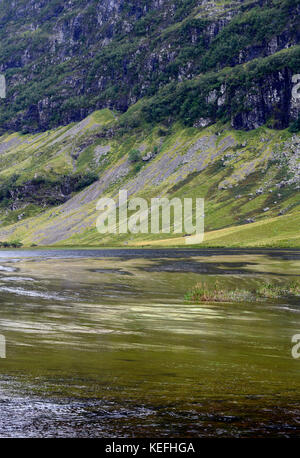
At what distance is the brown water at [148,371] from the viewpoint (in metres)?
9.99

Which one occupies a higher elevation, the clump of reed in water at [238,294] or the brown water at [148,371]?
the brown water at [148,371]

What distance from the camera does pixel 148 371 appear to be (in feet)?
48.2

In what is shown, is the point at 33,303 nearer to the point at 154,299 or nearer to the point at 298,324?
the point at 154,299

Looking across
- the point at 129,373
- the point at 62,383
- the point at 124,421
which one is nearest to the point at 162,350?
the point at 129,373

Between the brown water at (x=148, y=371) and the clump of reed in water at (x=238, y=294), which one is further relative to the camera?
the clump of reed in water at (x=238, y=294)

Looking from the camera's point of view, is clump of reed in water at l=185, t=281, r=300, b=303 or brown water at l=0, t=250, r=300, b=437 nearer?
brown water at l=0, t=250, r=300, b=437

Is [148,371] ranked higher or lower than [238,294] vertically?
higher

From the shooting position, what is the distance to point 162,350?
18.1m

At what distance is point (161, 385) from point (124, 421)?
3.17m

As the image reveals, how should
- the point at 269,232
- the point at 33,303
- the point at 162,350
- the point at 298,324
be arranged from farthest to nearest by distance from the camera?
the point at 269,232, the point at 33,303, the point at 298,324, the point at 162,350

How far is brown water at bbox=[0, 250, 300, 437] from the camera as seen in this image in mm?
9992

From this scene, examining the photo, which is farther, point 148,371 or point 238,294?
point 238,294

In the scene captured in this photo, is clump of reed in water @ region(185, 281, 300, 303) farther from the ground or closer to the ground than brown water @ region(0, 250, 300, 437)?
closer to the ground
